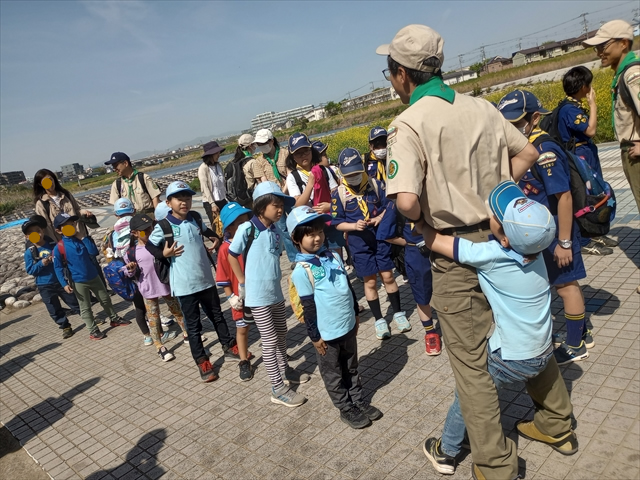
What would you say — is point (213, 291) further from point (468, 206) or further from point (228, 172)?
point (228, 172)

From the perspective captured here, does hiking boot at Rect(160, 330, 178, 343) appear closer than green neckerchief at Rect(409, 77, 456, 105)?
No

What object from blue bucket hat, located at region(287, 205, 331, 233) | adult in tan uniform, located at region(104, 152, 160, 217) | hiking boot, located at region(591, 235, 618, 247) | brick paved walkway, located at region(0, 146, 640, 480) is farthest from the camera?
adult in tan uniform, located at region(104, 152, 160, 217)

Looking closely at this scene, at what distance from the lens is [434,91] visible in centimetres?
228

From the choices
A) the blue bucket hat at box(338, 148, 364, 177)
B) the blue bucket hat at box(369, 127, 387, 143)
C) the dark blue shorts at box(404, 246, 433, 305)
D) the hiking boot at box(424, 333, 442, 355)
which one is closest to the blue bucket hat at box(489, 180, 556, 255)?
the dark blue shorts at box(404, 246, 433, 305)

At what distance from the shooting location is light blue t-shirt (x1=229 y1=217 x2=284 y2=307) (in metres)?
3.93

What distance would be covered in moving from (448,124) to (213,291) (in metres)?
3.24

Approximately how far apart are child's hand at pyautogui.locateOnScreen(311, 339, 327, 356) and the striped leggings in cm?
78

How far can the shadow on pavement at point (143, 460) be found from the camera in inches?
133

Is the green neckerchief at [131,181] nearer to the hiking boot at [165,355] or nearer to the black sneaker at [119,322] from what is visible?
the black sneaker at [119,322]

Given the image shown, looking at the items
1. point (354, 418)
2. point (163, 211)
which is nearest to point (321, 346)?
point (354, 418)

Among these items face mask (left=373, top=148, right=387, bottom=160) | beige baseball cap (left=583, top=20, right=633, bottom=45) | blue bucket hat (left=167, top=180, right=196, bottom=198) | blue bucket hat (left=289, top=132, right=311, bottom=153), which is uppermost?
beige baseball cap (left=583, top=20, right=633, bottom=45)

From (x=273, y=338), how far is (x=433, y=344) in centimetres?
143

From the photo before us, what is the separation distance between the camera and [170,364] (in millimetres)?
5211

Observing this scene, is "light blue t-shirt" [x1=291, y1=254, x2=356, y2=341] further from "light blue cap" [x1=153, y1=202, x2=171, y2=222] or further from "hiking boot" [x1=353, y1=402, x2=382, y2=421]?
"light blue cap" [x1=153, y1=202, x2=171, y2=222]
